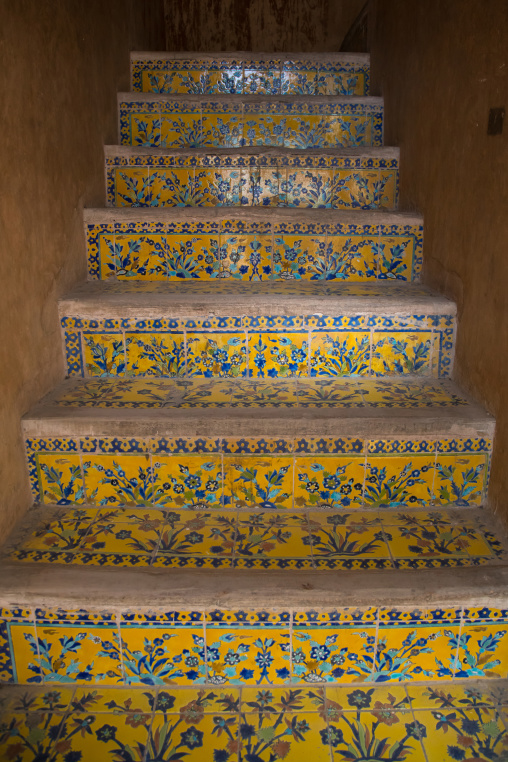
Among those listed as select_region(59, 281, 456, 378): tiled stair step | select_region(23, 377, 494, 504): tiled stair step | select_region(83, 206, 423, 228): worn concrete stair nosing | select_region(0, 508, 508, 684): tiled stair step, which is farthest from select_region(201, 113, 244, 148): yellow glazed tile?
select_region(0, 508, 508, 684): tiled stair step

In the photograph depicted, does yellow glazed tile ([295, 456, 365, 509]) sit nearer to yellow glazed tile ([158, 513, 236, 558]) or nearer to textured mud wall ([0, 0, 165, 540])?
yellow glazed tile ([158, 513, 236, 558])

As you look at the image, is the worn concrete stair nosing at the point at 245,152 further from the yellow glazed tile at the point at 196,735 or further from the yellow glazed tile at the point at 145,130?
the yellow glazed tile at the point at 196,735

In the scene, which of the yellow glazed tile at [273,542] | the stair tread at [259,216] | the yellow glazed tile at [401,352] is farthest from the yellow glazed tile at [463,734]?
the stair tread at [259,216]

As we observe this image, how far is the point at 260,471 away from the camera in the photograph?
1.58m

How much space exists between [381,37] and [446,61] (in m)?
0.96

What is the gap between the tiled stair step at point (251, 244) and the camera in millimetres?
2123

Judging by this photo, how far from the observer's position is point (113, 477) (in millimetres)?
1587

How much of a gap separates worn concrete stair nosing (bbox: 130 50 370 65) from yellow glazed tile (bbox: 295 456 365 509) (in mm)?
2153

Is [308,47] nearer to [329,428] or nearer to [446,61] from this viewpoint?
[446,61]

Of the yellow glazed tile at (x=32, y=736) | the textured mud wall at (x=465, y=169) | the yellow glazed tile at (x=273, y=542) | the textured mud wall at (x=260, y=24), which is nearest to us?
the yellow glazed tile at (x=32, y=736)

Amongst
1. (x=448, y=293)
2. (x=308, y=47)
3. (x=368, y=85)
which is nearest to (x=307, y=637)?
(x=448, y=293)

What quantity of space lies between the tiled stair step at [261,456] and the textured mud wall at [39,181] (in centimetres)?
13

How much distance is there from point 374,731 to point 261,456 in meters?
0.67

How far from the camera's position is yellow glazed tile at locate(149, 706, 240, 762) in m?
1.17
